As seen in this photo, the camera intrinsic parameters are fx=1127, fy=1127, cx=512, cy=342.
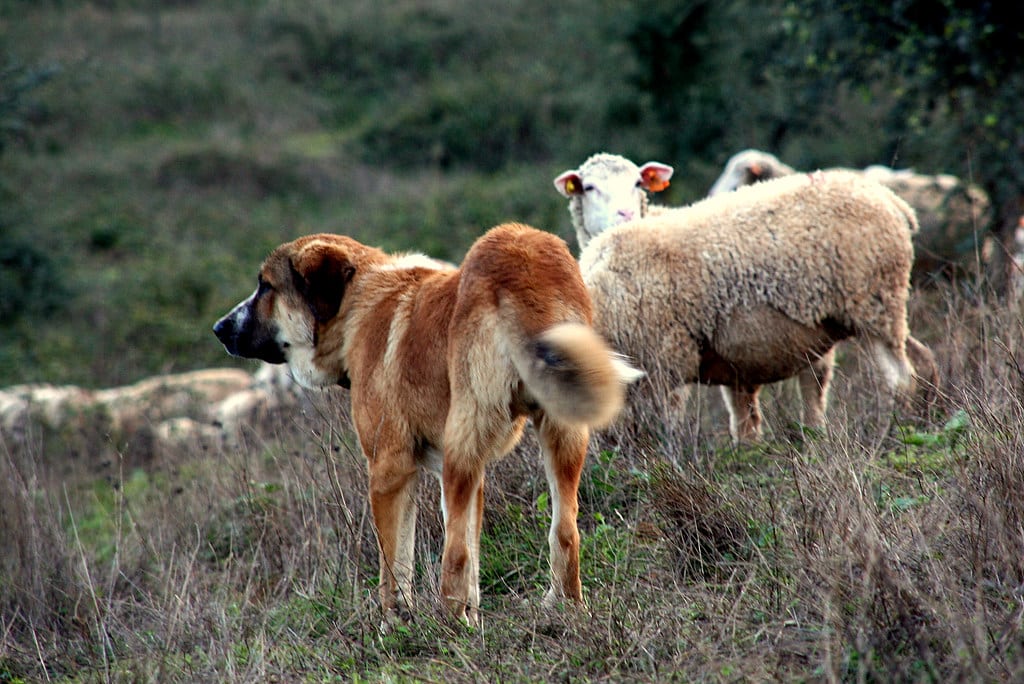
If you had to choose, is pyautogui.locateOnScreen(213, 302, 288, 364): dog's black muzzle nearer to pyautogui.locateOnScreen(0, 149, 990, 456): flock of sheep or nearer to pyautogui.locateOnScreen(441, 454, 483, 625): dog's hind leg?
pyautogui.locateOnScreen(441, 454, 483, 625): dog's hind leg

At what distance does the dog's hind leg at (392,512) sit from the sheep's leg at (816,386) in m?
3.19

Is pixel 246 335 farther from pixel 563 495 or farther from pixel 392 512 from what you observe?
pixel 563 495

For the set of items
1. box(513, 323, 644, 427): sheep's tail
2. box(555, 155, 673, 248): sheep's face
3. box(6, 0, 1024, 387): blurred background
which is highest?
box(513, 323, 644, 427): sheep's tail

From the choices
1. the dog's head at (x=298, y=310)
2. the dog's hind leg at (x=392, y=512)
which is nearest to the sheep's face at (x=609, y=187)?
the dog's head at (x=298, y=310)

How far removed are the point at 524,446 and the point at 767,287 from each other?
6.26 ft

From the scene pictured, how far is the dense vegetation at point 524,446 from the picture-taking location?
14.1ft

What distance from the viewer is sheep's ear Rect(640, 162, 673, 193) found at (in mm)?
8812

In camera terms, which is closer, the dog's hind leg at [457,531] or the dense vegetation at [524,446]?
the dense vegetation at [524,446]

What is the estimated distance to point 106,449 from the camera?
426 inches

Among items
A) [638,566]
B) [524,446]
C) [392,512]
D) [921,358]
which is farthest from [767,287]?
[392,512]

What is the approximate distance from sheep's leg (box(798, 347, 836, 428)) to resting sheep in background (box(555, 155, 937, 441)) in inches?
1.4

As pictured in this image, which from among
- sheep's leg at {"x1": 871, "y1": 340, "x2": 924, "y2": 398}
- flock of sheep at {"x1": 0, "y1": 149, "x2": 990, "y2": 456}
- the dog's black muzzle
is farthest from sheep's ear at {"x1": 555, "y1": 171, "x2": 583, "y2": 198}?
the dog's black muzzle

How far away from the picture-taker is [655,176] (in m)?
8.88

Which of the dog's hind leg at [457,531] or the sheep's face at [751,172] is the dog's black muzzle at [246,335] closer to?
the dog's hind leg at [457,531]
